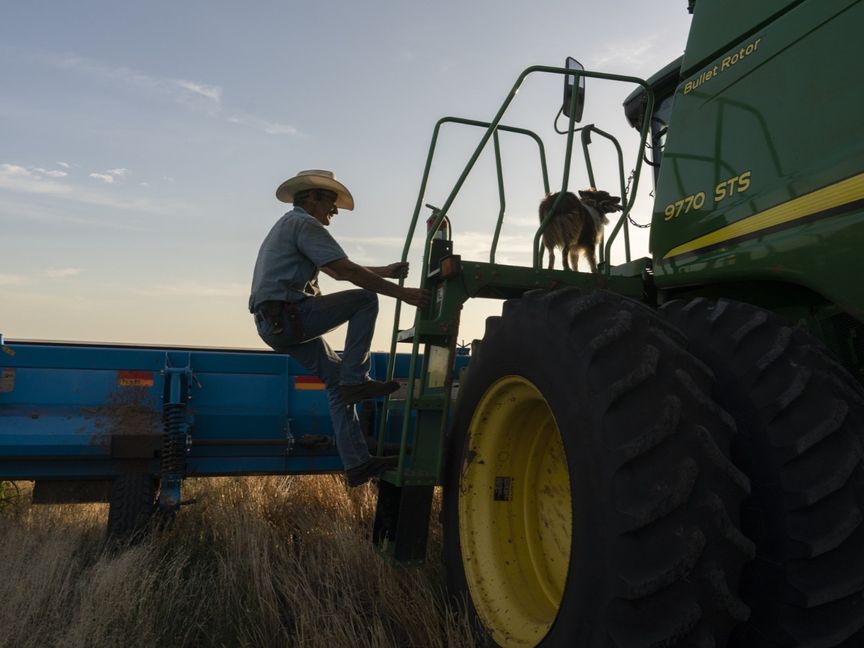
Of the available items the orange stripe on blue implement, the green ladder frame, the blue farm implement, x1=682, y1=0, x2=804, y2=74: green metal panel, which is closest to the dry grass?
the green ladder frame

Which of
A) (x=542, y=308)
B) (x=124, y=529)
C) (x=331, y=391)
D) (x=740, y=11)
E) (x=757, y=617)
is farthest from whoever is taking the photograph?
(x=124, y=529)

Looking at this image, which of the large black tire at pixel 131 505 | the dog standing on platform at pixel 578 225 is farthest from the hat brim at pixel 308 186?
the large black tire at pixel 131 505

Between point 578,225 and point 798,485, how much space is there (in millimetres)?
3153

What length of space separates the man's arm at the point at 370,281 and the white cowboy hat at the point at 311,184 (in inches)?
25.2

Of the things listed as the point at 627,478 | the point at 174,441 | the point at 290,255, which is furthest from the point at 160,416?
the point at 627,478

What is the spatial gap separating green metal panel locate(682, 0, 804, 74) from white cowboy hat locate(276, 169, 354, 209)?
2150mm

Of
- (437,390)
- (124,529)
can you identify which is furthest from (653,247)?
(124,529)

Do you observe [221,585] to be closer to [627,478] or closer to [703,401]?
[627,478]

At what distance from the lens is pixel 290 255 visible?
13.6 ft

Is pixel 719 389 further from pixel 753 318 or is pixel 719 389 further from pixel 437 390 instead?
pixel 437 390

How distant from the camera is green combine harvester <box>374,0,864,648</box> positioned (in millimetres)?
1873

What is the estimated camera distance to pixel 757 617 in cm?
201

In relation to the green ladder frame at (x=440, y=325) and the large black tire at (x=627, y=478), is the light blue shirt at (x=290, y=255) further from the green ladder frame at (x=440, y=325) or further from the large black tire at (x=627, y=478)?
the large black tire at (x=627, y=478)

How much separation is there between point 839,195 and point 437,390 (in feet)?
6.11
